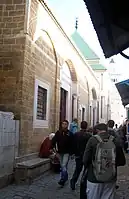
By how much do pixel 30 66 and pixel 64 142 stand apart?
2915 mm

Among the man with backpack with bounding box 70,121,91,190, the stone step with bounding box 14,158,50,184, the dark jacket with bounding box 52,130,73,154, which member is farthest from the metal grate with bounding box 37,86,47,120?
the man with backpack with bounding box 70,121,91,190

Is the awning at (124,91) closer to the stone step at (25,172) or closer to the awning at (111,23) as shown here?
the stone step at (25,172)

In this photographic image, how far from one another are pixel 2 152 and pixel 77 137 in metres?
1.82

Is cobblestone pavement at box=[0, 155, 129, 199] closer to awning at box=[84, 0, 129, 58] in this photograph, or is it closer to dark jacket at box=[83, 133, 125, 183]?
dark jacket at box=[83, 133, 125, 183]

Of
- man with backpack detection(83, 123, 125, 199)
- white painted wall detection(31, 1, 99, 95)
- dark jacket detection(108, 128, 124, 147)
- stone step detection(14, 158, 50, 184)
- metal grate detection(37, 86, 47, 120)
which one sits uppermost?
white painted wall detection(31, 1, 99, 95)

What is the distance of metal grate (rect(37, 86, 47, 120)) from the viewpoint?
1031cm

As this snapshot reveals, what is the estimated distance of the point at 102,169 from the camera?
4238 mm

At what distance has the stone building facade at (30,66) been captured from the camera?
337 inches

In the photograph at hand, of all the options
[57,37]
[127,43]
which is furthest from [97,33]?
[57,37]

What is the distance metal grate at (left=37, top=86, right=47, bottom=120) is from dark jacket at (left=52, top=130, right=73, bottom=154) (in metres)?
2.94

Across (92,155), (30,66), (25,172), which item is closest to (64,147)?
(25,172)

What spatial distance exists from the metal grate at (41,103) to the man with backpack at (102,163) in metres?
5.95

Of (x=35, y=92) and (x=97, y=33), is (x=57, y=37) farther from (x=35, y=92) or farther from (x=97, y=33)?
(x=97, y=33)

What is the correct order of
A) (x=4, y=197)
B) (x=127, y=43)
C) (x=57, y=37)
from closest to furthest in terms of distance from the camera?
(x=127, y=43)
(x=4, y=197)
(x=57, y=37)
